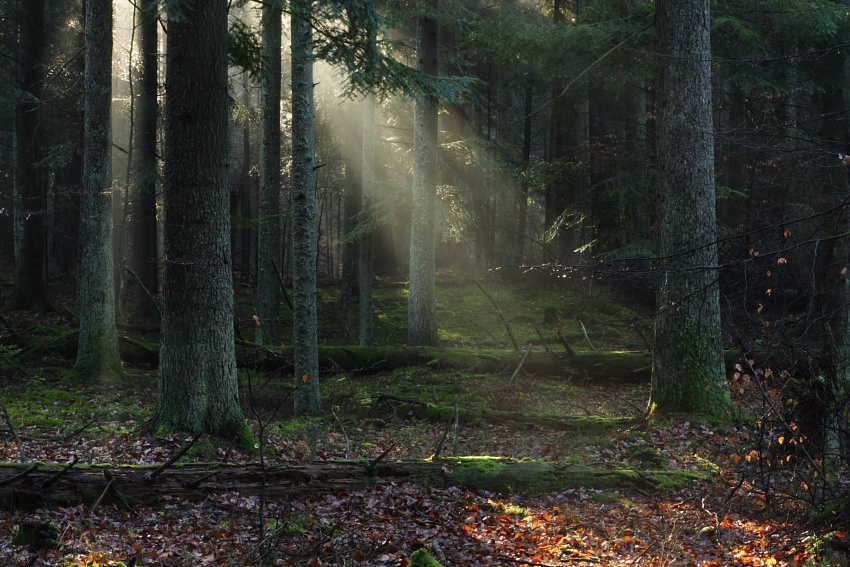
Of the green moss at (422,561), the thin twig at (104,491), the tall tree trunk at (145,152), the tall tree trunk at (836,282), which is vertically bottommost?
the green moss at (422,561)

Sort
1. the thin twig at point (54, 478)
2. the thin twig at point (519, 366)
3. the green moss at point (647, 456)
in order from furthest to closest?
1. the thin twig at point (519, 366)
2. the green moss at point (647, 456)
3. the thin twig at point (54, 478)

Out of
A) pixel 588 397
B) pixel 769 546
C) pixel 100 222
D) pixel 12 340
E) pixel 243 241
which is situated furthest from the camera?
pixel 243 241

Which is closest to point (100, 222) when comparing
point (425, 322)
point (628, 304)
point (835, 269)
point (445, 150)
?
point (425, 322)

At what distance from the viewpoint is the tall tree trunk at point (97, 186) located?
39.5 ft

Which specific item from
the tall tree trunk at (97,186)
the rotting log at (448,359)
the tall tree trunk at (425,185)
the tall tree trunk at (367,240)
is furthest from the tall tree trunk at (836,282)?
the tall tree trunk at (97,186)

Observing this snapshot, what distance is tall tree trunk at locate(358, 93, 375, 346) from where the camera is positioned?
17484 millimetres

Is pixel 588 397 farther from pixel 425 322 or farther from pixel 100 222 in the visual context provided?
pixel 100 222

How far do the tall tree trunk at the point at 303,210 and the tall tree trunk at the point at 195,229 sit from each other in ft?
7.97

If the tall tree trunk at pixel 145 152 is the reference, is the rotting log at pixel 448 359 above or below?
below

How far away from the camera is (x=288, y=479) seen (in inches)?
259

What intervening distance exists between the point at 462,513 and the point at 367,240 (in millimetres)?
11718

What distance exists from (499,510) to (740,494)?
236cm

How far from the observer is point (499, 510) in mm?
6684

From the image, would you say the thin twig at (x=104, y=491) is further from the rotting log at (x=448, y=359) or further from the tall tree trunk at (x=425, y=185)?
the tall tree trunk at (x=425, y=185)
